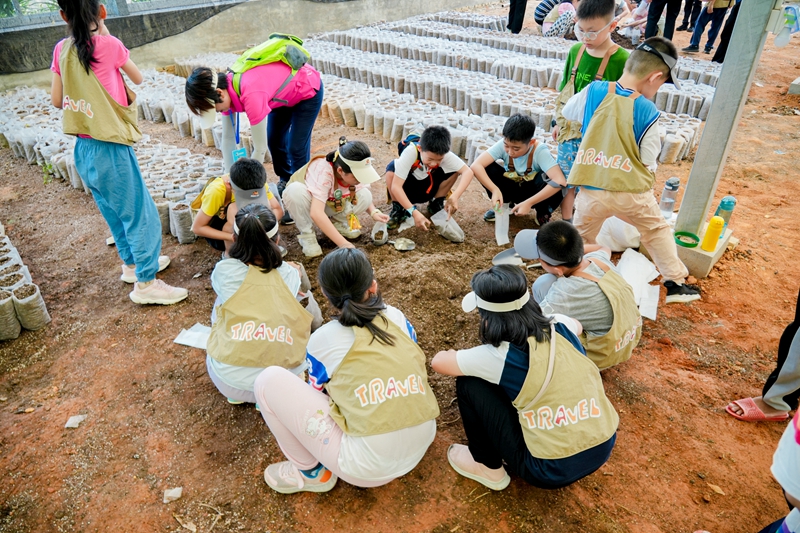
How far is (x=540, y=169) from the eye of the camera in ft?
12.5

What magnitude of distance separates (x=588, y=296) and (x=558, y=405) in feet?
2.32

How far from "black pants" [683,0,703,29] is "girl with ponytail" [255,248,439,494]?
13.4 meters

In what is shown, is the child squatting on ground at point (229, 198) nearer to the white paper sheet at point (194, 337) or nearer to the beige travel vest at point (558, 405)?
the white paper sheet at point (194, 337)

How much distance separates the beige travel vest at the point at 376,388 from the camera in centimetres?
176

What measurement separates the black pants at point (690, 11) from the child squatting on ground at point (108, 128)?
43.1 feet

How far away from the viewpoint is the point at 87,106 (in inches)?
105

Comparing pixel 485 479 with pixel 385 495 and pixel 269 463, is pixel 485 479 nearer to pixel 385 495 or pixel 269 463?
pixel 385 495

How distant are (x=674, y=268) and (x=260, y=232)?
2.55 metres

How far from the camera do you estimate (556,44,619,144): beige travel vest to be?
133 inches

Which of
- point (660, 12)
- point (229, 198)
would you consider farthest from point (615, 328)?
point (660, 12)

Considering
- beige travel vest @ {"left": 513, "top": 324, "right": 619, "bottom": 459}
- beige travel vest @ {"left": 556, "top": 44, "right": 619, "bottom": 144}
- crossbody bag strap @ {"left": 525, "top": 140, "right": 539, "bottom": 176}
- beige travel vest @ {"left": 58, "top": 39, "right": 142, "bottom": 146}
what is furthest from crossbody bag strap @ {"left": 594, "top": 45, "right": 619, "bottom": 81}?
beige travel vest @ {"left": 58, "top": 39, "right": 142, "bottom": 146}

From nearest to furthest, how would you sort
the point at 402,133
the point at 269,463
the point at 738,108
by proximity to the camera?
the point at 269,463, the point at 738,108, the point at 402,133

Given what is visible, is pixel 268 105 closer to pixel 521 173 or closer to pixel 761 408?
pixel 521 173

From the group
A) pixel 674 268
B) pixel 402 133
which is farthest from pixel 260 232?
pixel 402 133
